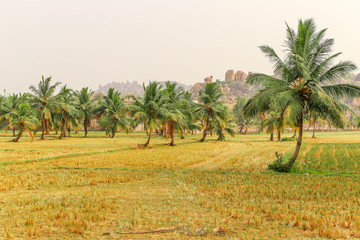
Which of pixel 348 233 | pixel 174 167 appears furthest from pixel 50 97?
pixel 348 233

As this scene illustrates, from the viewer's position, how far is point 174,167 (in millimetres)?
13391

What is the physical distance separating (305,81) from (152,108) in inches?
639

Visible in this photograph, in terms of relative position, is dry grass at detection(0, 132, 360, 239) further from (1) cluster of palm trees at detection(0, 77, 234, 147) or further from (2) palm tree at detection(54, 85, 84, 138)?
(2) palm tree at detection(54, 85, 84, 138)

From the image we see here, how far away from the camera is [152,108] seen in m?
25.4

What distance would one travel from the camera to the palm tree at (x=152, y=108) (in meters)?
24.4

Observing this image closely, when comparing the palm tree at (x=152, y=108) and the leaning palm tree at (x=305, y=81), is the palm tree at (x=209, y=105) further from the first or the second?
the leaning palm tree at (x=305, y=81)

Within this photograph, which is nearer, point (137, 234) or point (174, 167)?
point (137, 234)

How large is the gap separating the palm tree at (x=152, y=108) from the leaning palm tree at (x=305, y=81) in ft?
41.5

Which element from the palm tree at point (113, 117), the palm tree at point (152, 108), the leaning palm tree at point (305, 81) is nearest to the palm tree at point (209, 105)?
the palm tree at point (152, 108)

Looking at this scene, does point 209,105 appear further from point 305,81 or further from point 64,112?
point 64,112

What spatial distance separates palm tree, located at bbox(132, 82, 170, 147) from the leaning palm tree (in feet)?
41.5

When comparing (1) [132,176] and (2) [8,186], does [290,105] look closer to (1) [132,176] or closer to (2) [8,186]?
(1) [132,176]

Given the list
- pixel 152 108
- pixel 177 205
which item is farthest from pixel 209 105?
pixel 177 205

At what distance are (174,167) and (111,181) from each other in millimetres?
4379
